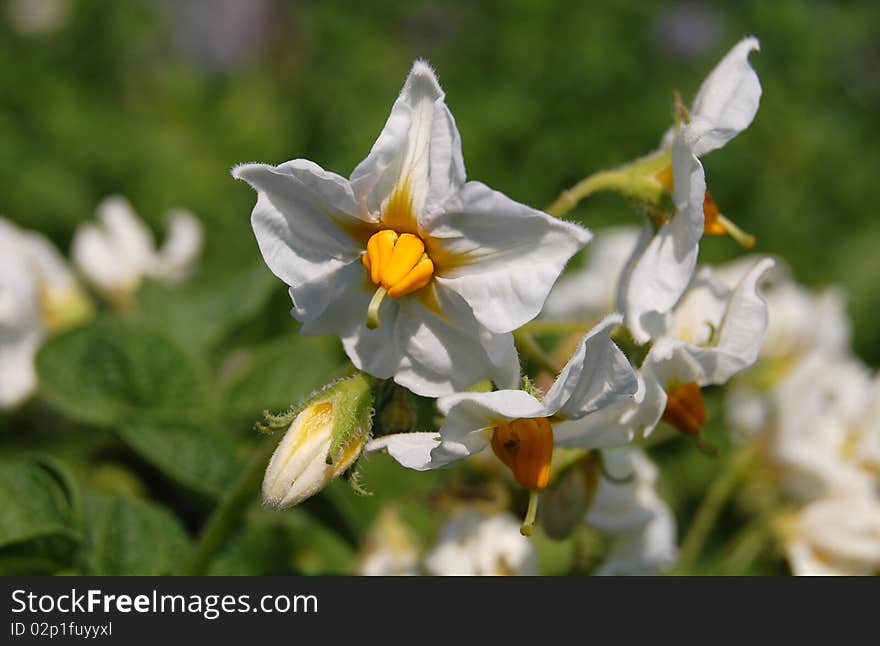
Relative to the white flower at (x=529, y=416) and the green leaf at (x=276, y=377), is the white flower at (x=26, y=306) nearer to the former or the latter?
the green leaf at (x=276, y=377)

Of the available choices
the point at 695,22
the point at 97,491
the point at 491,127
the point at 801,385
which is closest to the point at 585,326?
the point at 801,385

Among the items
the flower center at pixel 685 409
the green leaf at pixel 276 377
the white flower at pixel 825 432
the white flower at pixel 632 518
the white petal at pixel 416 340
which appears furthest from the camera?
the white flower at pixel 825 432

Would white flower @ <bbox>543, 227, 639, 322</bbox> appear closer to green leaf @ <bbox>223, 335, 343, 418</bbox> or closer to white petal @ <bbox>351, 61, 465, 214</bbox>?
green leaf @ <bbox>223, 335, 343, 418</bbox>

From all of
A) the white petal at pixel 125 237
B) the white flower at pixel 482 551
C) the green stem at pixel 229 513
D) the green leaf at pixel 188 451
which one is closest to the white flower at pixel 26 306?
the white petal at pixel 125 237

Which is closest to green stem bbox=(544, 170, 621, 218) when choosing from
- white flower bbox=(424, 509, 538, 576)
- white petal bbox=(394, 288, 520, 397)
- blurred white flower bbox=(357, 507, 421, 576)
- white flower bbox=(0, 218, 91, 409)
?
white petal bbox=(394, 288, 520, 397)

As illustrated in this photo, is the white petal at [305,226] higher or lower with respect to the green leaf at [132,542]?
higher

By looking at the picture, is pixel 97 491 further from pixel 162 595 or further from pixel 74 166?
pixel 74 166

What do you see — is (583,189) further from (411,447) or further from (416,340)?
(411,447)

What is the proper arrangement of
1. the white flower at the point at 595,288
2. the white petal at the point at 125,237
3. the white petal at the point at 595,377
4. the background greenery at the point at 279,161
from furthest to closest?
the white petal at the point at 125,237 < the white flower at the point at 595,288 < the background greenery at the point at 279,161 < the white petal at the point at 595,377
